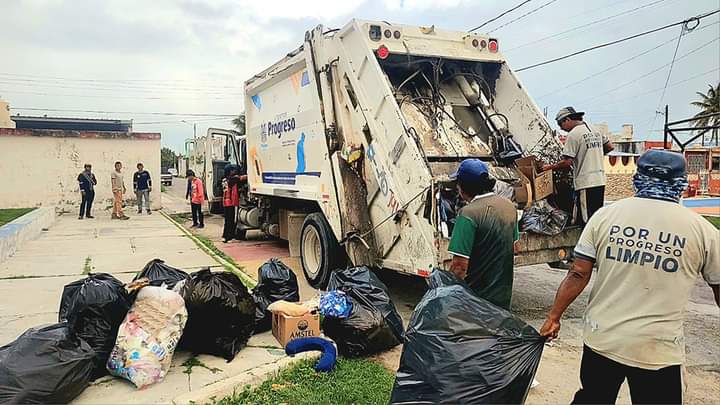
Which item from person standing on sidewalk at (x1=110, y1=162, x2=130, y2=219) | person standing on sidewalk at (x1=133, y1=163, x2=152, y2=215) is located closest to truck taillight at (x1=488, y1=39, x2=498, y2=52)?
person standing on sidewalk at (x1=110, y1=162, x2=130, y2=219)

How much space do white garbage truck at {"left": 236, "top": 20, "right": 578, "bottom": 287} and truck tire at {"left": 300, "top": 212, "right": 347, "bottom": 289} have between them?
1 centimetres

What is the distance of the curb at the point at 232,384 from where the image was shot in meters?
3.09

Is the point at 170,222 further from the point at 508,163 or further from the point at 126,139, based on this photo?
the point at 508,163

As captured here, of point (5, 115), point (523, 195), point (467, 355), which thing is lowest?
point (467, 355)

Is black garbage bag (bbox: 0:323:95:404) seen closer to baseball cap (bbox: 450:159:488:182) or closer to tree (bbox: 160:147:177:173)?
baseball cap (bbox: 450:159:488:182)

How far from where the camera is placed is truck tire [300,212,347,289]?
5809mm

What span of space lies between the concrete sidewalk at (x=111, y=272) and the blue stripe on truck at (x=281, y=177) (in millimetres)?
1463

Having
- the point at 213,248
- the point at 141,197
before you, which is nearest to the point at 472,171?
the point at 213,248

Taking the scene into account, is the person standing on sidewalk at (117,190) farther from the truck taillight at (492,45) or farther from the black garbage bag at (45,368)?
the black garbage bag at (45,368)

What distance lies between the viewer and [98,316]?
3.44m

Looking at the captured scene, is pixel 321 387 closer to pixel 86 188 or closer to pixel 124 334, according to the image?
pixel 124 334

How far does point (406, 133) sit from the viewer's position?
4602 millimetres

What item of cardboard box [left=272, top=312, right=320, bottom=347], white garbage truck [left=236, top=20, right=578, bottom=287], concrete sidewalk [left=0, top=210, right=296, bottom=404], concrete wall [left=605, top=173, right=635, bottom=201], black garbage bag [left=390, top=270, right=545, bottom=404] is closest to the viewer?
black garbage bag [left=390, top=270, right=545, bottom=404]

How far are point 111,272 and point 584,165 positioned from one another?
238 inches
